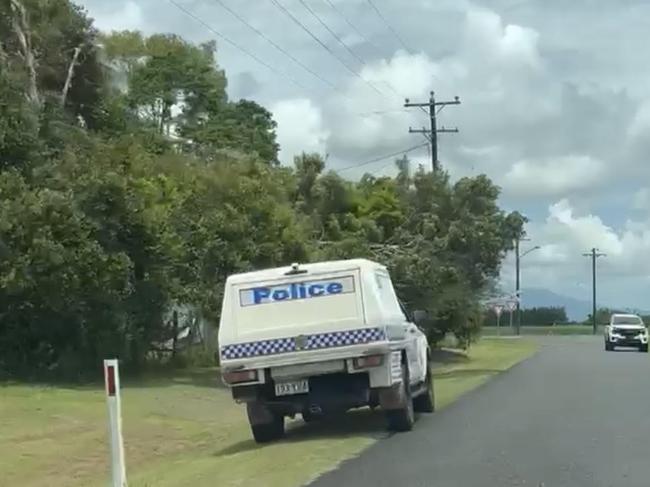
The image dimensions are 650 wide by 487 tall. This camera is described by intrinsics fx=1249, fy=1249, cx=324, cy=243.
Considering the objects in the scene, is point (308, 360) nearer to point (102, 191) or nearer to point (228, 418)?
point (228, 418)

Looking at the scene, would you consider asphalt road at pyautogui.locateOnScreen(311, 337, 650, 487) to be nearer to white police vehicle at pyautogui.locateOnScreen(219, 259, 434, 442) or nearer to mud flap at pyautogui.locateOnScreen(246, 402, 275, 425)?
white police vehicle at pyautogui.locateOnScreen(219, 259, 434, 442)

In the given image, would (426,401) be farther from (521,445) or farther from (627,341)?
(627,341)

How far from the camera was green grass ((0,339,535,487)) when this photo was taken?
14.4m

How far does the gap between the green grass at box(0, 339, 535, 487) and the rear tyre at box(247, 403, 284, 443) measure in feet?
0.80

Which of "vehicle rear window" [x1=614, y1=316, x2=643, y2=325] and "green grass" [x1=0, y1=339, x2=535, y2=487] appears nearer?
"green grass" [x1=0, y1=339, x2=535, y2=487]

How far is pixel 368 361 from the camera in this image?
17.0m

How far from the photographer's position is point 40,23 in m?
37.2

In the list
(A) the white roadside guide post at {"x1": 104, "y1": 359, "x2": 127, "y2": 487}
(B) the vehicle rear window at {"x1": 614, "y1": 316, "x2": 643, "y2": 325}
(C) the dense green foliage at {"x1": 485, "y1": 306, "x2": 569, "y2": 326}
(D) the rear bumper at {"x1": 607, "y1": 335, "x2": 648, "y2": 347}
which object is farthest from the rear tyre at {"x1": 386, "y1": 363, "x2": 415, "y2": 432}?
(C) the dense green foliage at {"x1": 485, "y1": 306, "x2": 569, "y2": 326}

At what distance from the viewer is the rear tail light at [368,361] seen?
1697cm

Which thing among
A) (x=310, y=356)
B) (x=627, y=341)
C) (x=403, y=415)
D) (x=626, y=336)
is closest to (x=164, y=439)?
(x=310, y=356)

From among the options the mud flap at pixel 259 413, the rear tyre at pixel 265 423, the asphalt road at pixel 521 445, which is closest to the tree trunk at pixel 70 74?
the asphalt road at pixel 521 445

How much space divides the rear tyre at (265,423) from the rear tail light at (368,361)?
4.87 ft

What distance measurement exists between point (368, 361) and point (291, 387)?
3.82ft

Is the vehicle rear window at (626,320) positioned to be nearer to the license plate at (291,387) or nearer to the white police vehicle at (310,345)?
the white police vehicle at (310,345)
